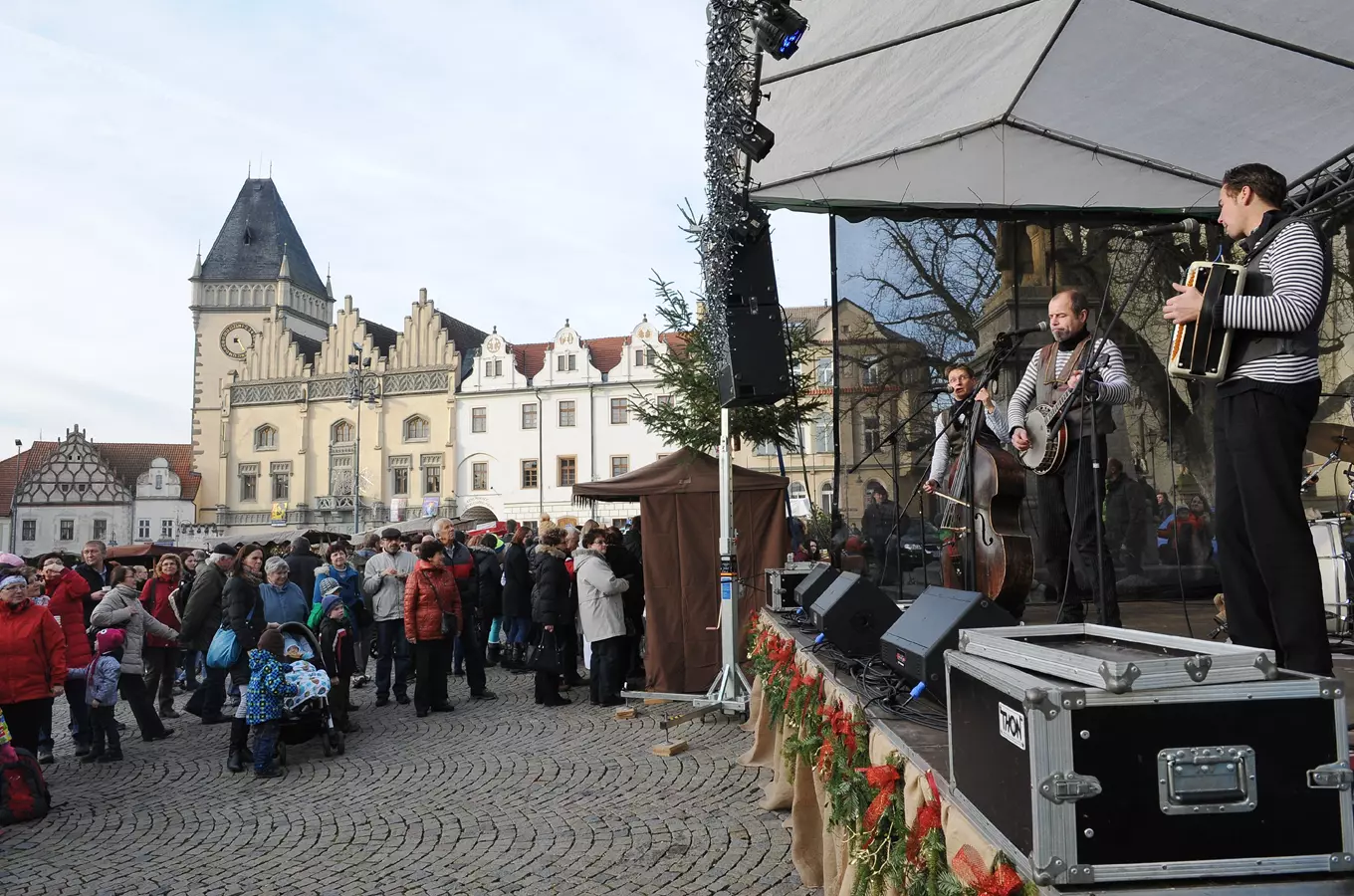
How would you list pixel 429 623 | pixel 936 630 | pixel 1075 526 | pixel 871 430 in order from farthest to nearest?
pixel 871 430
pixel 429 623
pixel 1075 526
pixel 936 630

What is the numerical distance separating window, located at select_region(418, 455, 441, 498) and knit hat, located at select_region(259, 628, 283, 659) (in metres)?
43.2

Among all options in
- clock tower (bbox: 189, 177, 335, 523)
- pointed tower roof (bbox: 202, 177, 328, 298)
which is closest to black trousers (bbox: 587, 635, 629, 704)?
clock tower (bbox: 189, 177, 335, 523)

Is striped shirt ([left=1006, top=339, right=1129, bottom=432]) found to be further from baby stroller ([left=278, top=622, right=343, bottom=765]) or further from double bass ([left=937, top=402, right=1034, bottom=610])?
baby stroller ([left=278, top=622, right=343, bottom=765])

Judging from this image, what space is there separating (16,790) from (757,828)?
520 cm

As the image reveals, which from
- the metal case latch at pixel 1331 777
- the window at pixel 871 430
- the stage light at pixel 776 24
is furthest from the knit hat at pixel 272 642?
the metal case latch at pixel 1331 777

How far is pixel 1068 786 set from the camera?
5.31ft

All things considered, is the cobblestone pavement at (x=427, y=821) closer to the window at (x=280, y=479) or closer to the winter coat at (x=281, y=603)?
the winter coat at (x=281, y=603)

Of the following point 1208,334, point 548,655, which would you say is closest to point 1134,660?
point 1208,334

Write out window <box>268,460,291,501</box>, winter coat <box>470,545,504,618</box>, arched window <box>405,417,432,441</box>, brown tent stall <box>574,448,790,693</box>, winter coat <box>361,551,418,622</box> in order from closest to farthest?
brown tent stall <box>574,448,790,693</box> → winter coat <box>361,551,418,622</box> → winter coat <box>470,545,504,618</box> → arched window <box>405,417,432,441</box> → window <box>268,460,291,501</box>

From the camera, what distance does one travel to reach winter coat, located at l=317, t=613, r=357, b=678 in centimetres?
884

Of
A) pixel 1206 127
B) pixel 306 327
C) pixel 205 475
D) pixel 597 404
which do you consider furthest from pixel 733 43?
pixel 306 327

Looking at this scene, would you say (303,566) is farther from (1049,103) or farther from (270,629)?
(1049,103)

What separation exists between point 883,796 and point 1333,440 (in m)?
6.17

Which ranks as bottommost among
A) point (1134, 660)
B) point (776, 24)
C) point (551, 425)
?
point (1134, 660)
